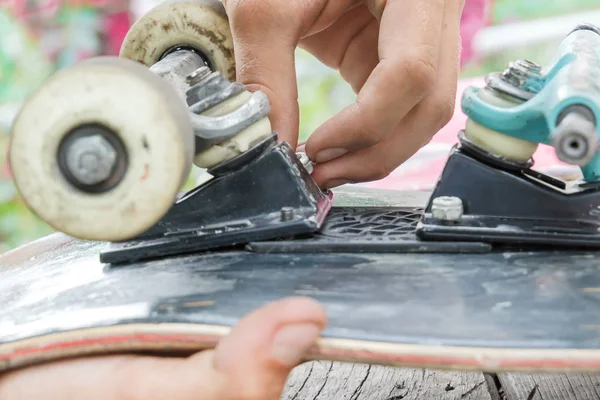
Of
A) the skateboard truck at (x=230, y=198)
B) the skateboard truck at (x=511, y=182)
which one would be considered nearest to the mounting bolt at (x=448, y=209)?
the skateboard truck at (x=511, y=182)

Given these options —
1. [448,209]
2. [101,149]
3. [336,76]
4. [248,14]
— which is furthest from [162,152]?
[336,76]

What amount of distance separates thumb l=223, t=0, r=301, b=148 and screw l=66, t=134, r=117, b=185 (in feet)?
1.28

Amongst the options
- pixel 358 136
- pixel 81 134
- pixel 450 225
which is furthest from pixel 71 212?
pixel 358 136

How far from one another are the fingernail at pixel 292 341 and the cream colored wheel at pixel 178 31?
24.0 inches

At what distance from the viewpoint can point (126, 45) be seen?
1042 mm

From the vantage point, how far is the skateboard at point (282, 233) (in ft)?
1.94

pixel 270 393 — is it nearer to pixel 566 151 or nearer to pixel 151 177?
pixel 151 177

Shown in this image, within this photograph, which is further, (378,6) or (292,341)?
(378,6)

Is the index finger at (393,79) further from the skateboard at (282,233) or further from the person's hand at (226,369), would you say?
the person's hand at (226,369)

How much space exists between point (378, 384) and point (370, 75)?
1.41 ft

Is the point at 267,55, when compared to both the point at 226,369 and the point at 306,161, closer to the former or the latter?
the point at 306,161

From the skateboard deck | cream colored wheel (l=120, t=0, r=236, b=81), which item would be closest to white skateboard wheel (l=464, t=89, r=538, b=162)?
the skateboard deck

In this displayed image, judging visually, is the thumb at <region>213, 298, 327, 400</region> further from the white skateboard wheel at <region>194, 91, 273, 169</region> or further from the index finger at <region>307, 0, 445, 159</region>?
the index finger at <region>307, 0, 445, 159</region>

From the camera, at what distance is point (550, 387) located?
943 mm
